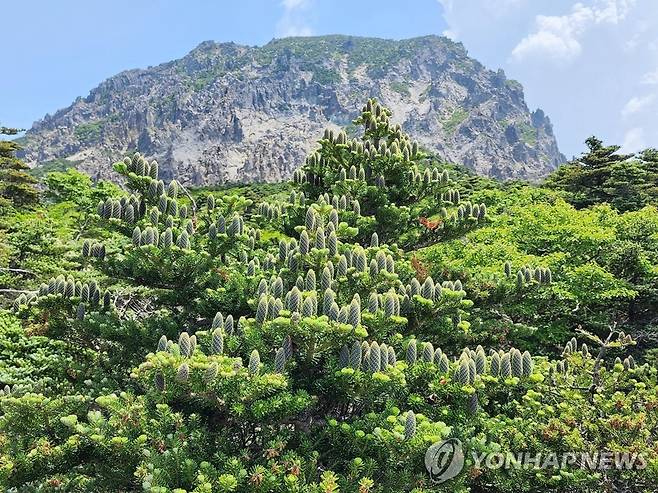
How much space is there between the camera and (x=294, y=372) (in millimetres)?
4801

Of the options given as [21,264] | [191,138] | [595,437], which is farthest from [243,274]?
[191,138]

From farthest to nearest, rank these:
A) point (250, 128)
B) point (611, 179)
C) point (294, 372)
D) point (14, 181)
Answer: point (250, 128) → point (14, 181) → point (611, 179) → point (294, 372)

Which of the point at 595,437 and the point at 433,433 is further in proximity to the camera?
the point at 595,437

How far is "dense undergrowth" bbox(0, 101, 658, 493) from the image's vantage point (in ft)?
13.3

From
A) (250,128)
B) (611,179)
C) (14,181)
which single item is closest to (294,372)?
(611,179)

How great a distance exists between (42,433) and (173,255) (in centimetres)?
211

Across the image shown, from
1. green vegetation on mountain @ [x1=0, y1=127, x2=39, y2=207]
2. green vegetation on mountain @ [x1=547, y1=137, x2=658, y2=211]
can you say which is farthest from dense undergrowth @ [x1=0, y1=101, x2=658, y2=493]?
green vegetation on mountain @ [x1=0, y1=127, x2=39, y2=207]

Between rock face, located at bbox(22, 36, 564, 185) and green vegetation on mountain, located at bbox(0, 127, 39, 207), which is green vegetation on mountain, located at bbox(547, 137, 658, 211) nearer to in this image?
green vegetation on mountain, located at bbox(0, 127, 39, 207)

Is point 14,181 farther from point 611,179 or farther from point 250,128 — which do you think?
point 250,128

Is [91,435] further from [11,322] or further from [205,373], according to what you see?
[11,322]

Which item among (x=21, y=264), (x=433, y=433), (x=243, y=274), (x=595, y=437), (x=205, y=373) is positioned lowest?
(x=595, y=437)

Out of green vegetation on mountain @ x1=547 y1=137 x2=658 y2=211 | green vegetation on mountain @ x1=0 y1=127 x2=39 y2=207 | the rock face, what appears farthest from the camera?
the rock face

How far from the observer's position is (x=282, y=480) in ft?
13.0

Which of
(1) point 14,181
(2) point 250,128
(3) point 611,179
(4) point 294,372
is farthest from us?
(2) point 250,128
